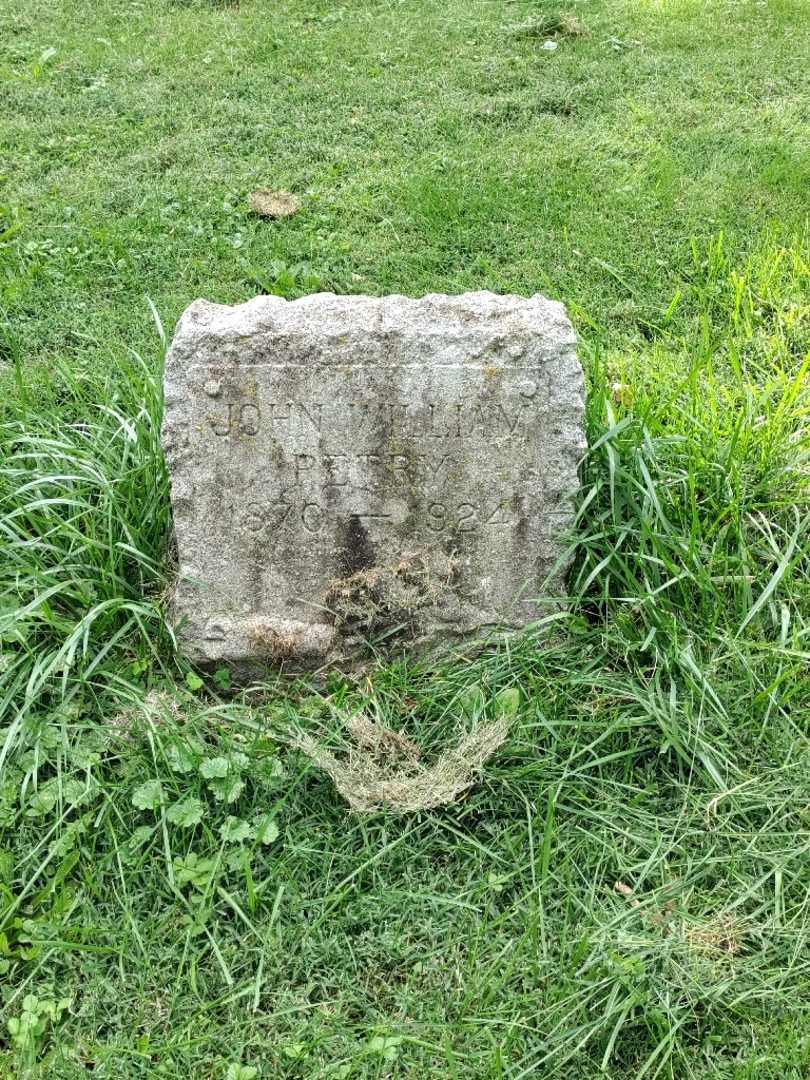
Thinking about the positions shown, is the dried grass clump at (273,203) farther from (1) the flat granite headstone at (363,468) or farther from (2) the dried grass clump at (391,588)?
(2) the dried grass clump at (391,588)

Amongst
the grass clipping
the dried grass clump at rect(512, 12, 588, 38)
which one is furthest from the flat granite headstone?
the dried grass clump at rect(512, 12, 588, 38)

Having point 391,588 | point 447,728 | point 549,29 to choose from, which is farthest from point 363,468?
point 549,29

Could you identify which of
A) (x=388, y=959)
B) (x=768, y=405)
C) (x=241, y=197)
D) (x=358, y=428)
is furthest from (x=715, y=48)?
(x=388, y=959)

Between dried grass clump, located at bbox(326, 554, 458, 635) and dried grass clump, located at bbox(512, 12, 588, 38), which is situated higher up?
dried grass clump, located at bbox(512, 12, 588, 38)

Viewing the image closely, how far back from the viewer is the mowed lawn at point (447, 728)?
7.74 ft

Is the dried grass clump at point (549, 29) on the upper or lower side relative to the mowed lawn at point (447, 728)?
upper

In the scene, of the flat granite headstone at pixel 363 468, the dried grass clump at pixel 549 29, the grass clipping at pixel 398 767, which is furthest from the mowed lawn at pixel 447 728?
the dried grass clump at pixel 549 29

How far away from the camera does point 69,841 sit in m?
2.67

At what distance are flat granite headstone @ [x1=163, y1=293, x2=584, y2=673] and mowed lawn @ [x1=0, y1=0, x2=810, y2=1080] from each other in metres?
0.17

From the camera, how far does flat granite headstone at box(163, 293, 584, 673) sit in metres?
2.90

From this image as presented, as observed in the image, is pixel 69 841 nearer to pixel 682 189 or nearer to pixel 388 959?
pixel 388 959

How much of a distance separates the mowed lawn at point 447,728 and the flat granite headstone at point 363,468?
173 millimetres

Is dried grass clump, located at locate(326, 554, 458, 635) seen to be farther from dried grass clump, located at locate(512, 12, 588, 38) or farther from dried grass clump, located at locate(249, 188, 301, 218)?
dried grass clump, located at locate(512, 12, 588, 38)

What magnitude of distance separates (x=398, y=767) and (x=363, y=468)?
85cm
